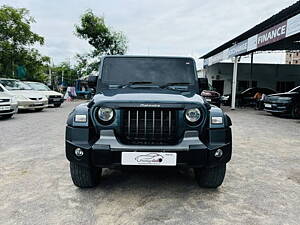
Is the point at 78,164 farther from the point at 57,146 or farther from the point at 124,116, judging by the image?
the point at 57,146

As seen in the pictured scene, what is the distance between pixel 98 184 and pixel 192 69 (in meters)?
2.12

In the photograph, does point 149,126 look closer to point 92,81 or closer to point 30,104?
point 92,81

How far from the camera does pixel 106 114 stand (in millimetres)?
2900

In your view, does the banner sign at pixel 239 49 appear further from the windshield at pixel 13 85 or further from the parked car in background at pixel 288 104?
the windshield at pixel 13 85

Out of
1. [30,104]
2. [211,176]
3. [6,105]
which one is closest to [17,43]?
[30,104]

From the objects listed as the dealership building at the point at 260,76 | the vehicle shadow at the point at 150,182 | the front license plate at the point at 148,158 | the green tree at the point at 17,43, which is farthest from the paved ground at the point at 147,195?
the dealership building at the point at 260,76

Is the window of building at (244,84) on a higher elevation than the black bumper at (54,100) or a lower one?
higher

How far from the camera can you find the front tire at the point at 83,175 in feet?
10.1

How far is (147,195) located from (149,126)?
83cm

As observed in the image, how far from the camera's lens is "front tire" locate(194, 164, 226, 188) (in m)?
3.12

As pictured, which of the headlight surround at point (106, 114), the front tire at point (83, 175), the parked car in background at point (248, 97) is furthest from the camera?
the parked car in background at point (248, 97)

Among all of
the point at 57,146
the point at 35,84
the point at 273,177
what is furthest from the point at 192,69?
the point at 35,84

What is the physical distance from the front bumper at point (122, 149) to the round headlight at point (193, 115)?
142 mm

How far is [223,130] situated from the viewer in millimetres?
2895
